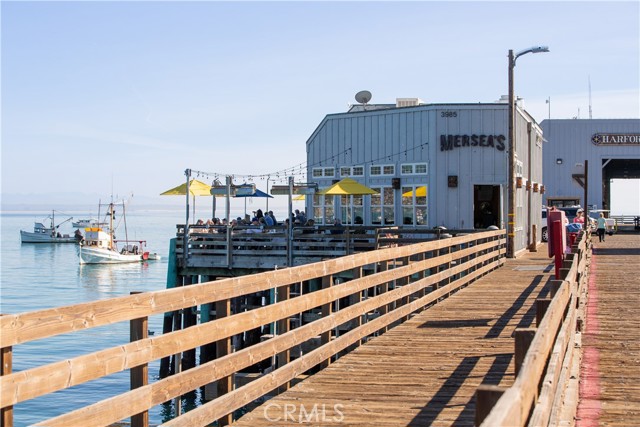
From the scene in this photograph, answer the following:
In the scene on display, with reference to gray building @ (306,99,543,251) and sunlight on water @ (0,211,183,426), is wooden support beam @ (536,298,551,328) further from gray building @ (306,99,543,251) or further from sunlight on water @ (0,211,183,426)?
gray building @ (306,99,543,251)

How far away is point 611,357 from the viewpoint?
10375 millimetres

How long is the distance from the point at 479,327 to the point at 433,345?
173 cm

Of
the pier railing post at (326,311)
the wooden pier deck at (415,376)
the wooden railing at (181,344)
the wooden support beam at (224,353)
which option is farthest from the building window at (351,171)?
the wooden support beam at (224,353)

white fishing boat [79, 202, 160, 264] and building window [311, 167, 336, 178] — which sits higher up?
building window [311, 167, 336, 178]

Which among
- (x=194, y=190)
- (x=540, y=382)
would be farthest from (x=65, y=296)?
(x=540, y=382)

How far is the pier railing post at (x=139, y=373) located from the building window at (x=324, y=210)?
25.9 metres

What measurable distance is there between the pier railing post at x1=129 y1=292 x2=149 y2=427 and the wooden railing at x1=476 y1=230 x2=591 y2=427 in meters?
2.25

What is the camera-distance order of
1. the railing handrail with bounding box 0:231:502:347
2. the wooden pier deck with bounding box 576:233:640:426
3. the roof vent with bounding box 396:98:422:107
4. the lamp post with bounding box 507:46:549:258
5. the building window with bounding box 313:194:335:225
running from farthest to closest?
1. the roof vent with bounding box 396:98:422:107
2. the building window with bounding box 313:194:335:225
3. the lamp post with bounding box 507:46:549:258
4. the wooden pier deck with bounding box 576:233:640:426
5. the railing handrail with bounding box 0:231:502:347

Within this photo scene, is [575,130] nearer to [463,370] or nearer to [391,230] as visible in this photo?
[391,230]

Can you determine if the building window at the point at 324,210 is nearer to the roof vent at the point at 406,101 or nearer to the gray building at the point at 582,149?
the roof vent at the point at 406,101

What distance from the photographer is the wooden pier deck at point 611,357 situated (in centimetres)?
767

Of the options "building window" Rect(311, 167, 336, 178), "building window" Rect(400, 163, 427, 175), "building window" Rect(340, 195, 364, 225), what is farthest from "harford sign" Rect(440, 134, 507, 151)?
"building window" Rect(311, 167, 336, 178)

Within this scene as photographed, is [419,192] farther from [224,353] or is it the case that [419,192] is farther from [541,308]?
[224,353]

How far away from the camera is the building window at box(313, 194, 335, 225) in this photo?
31.9 metres
